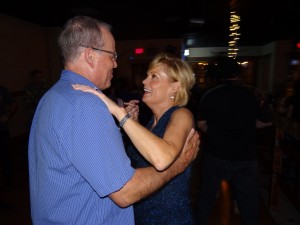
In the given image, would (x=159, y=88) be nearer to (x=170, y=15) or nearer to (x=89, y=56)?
(x=89, y=56)

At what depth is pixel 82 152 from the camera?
0.93 meters

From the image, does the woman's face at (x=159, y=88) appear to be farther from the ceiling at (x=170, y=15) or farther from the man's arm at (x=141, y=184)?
the ceiling at (x=170, y=15)

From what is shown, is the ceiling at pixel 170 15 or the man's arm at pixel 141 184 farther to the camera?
the ceiling at pixel 170 15

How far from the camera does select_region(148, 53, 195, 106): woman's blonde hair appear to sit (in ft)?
5.80

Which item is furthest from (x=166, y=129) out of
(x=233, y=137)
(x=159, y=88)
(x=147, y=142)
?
(x=233, y=137)

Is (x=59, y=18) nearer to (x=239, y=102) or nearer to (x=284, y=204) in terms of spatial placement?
(x=239, y=102)

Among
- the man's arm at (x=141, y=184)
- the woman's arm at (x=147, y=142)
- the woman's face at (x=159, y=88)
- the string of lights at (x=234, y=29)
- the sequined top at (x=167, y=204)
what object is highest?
the string of lights at (x=234, y=29)

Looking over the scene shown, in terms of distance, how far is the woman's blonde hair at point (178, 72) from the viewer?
1767 millimetres

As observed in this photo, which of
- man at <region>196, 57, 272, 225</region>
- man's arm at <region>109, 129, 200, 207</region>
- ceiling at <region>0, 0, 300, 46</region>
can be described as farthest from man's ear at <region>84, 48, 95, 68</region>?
ceiling at <region>0, 0, 300, 46</region>

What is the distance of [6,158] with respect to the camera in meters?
4.13

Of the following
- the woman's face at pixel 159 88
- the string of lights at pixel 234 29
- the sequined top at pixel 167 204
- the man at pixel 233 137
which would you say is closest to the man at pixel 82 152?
the sequined top at pixel 167 204

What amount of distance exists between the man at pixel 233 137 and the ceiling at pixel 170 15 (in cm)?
290

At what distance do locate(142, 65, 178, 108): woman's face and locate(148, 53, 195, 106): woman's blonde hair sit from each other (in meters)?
0.03

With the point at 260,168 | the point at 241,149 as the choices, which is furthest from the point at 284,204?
the point at 241,149
